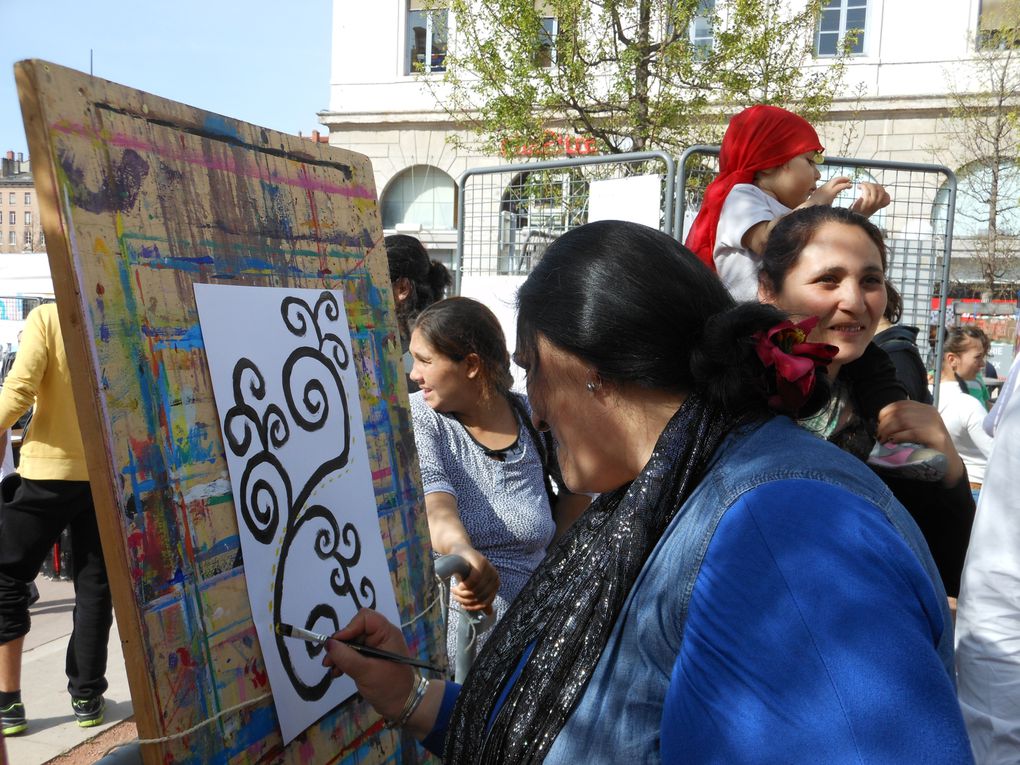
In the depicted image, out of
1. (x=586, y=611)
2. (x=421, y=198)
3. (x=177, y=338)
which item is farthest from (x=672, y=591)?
(x=421, y=198)

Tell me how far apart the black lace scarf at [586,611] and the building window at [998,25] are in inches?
602

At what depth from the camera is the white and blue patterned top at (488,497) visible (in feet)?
7.91

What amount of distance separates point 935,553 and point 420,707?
48.0 inches

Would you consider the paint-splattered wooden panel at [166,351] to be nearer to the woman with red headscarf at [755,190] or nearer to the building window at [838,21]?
the woman with red headscarf at [755,190]

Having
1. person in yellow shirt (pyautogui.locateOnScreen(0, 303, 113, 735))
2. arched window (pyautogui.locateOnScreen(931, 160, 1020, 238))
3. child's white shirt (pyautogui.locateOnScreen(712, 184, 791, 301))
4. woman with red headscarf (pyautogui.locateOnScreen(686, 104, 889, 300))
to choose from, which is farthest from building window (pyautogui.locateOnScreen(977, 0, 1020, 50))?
person in yellow shirt (pyautogui.locateOnScreen(0, 303, 113, 735))

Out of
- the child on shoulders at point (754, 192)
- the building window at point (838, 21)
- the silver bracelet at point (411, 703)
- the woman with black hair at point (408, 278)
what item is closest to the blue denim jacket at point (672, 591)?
the silver bracelet at point (411, 703)

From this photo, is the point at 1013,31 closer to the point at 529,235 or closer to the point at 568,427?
A: the point at 529,235

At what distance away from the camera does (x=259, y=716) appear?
1339 millimetres

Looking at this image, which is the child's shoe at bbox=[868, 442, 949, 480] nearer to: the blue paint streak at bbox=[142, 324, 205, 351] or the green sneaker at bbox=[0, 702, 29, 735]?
the blue paint streak at bbox=[142, 324, 205, 351]

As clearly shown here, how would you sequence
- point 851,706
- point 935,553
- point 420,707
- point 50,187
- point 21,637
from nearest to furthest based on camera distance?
point 851,706 < point 50,187 < point 420,707 < point 935,553 < point 21,637

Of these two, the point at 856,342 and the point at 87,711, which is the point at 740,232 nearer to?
the point at 856,342

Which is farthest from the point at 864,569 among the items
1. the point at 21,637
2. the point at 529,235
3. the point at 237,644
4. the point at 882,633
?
the point at 529,235

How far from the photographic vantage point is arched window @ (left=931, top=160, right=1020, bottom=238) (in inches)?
579

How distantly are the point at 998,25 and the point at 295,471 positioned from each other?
1725 cm
